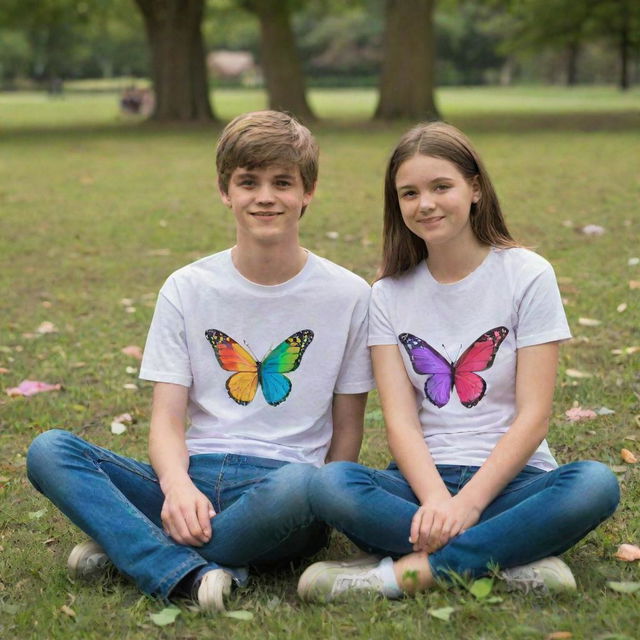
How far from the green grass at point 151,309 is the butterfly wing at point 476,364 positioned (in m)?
0.53

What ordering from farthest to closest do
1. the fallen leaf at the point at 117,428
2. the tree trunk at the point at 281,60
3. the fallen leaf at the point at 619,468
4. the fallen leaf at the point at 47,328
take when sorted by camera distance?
the tree trunk at the point at 281,60 → the fallen leaf at the point at 47,328 → the fallen leaf at the point at 117,428 → the fallen leaf at the point at 619,468

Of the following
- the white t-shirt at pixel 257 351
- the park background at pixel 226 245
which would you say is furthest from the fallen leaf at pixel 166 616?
the white t-shirt at pixel 257 351

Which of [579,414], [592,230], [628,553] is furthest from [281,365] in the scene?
[592,230]

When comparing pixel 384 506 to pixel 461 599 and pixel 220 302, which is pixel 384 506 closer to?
pixel 461 599

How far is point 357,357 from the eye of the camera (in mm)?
3266

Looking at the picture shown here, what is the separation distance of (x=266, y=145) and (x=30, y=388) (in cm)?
242

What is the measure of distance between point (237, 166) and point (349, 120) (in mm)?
21683

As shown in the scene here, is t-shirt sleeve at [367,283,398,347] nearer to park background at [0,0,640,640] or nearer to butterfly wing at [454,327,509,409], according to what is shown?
butterfly wing at [454,327,509,409]

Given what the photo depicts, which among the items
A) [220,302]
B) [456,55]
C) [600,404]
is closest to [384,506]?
[220,302]

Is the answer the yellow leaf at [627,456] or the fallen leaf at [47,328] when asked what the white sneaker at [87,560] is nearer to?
the yellow leaf at [627,456]

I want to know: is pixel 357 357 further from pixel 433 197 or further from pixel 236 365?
pixel 433 197

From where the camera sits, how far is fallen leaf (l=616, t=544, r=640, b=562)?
9.82 ft

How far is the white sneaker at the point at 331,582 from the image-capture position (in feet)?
9.17

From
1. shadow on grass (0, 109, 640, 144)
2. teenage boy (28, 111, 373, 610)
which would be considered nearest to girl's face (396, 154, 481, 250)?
teenage boy (28, 111, 373, 610)
